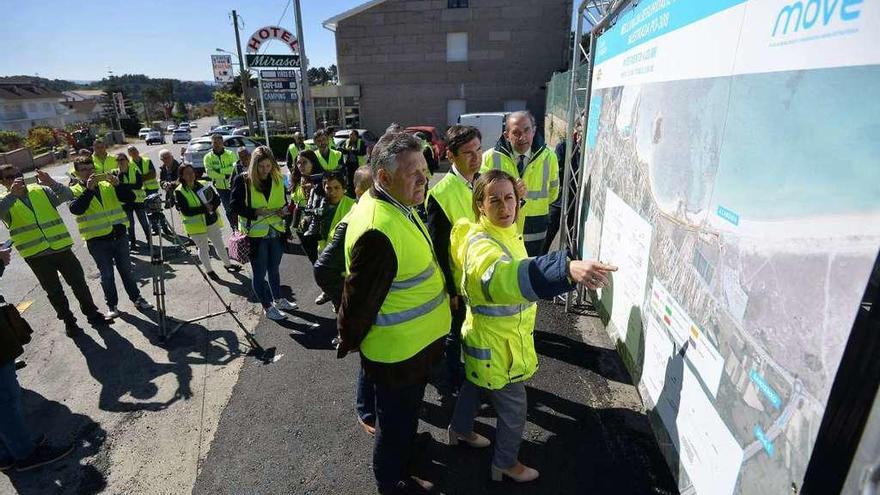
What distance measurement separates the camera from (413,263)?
2.12m

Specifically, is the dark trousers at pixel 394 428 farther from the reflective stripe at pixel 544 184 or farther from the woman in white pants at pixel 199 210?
the woman in white pants at pixel 199 210

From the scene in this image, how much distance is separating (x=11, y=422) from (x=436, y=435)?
9.80ft

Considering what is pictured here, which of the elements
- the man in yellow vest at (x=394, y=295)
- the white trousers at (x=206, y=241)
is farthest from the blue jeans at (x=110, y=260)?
the man in yellow vest at (x=394, y=295)

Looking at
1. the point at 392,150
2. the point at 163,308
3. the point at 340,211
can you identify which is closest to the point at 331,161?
the point at 163,308

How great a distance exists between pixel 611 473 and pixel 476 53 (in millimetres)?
23510

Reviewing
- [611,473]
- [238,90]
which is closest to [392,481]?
[611,473]

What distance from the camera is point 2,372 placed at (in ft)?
9.51

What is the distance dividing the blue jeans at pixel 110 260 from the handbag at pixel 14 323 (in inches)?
81.7

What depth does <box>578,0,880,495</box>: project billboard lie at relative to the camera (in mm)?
1291

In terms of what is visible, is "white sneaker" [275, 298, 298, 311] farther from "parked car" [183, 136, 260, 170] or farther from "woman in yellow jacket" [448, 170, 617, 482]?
"parked car" [183, 136, 260, 170]

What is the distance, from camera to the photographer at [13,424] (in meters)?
2.90

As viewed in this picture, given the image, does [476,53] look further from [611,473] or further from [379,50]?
[611,473]

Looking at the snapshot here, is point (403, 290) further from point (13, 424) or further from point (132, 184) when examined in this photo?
point (132, 184)

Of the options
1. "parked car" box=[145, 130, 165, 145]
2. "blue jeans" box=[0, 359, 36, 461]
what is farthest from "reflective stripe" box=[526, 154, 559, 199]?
"parked car" box=[145, 130, 165, 145]
